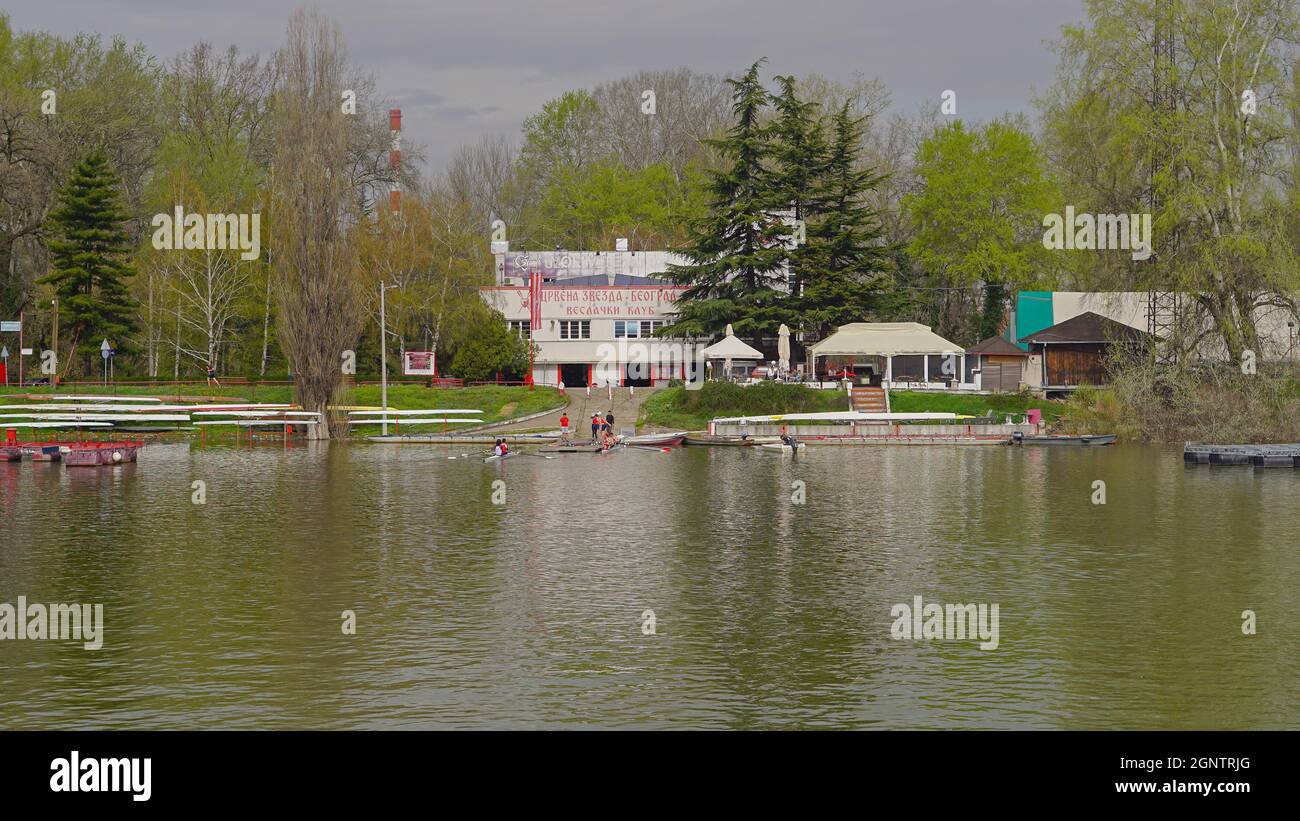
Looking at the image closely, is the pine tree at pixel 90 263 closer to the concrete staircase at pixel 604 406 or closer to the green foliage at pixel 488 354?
the green foliage at pixel 488 354

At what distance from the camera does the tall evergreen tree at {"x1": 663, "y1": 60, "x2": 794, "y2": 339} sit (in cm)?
7712

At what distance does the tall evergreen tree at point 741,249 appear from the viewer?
77125mm

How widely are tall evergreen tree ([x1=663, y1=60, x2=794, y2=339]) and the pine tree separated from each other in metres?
33.3

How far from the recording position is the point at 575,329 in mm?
87875

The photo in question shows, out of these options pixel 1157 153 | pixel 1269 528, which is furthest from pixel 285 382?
Result: pixel 1269 528

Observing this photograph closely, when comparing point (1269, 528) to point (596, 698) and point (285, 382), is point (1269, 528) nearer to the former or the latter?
point (596, 698)

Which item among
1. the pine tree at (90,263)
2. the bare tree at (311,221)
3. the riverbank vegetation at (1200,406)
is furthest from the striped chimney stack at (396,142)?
the riverbank vegetation at (1200,406)

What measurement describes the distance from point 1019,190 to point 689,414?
36383 mm

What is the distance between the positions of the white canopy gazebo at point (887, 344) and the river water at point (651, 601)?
98.4 feet

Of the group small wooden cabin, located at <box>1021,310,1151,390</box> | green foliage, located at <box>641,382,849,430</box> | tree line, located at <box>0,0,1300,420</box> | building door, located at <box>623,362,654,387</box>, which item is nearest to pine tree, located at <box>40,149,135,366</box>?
tree line, located at <box>0,0,1300,420</box>

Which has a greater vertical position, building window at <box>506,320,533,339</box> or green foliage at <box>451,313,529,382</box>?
building window at <box>506,320,533,339</box>

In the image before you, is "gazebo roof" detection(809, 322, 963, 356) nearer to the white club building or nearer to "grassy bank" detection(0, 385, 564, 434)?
the white club building

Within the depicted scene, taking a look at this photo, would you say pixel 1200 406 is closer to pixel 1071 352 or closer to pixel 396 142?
pixel 1071 352
